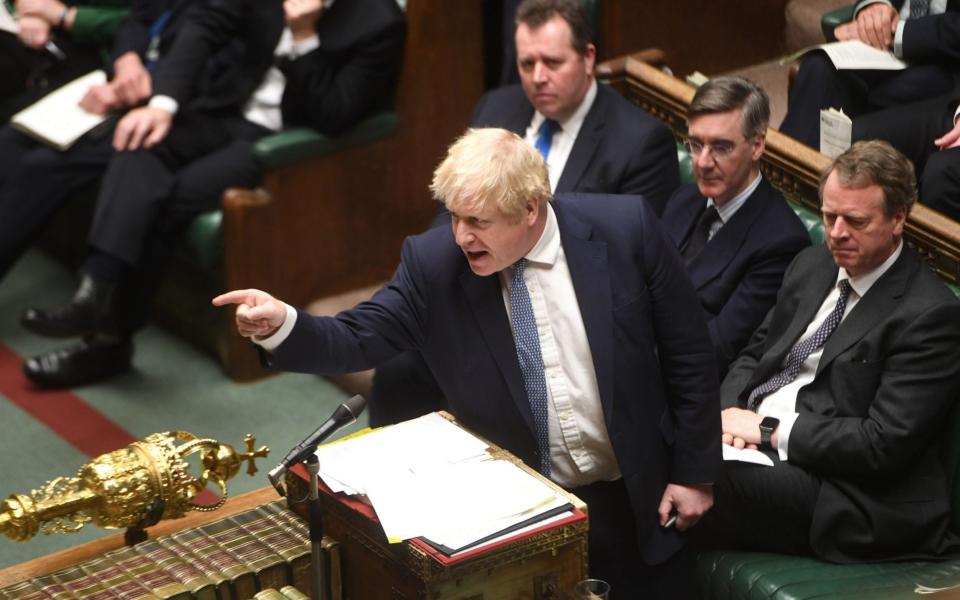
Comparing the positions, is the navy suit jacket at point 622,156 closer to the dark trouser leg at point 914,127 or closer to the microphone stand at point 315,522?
the dark trouser leg at point 914,127

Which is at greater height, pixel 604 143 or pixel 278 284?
pixel 604 143

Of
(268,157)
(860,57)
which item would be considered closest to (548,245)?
(860,57)

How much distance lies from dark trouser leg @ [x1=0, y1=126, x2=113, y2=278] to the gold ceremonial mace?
2076 millimetres

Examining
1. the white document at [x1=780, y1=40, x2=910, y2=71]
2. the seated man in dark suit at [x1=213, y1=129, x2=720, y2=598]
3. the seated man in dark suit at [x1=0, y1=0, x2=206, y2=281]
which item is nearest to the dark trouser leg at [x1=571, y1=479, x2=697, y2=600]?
the seated man in dark suit at [x1=213, y1=129, x2=720, y2=598]

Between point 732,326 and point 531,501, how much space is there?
1135 mm

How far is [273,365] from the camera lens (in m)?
2.68

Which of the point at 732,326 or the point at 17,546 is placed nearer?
the point at 732,326

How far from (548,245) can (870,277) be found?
0.78m

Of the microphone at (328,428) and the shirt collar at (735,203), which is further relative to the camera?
the shirt collar at (735,203)

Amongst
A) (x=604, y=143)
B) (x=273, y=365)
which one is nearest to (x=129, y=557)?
(x=273, y=365)

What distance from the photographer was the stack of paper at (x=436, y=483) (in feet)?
8.12

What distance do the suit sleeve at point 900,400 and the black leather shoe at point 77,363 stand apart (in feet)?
8.09

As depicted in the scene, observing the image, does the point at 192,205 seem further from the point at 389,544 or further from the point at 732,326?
the point at 389,544

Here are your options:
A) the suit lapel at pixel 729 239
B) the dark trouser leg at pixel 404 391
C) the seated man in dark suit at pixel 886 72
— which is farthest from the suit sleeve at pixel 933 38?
the dark trouser leg at pixel 404 391
